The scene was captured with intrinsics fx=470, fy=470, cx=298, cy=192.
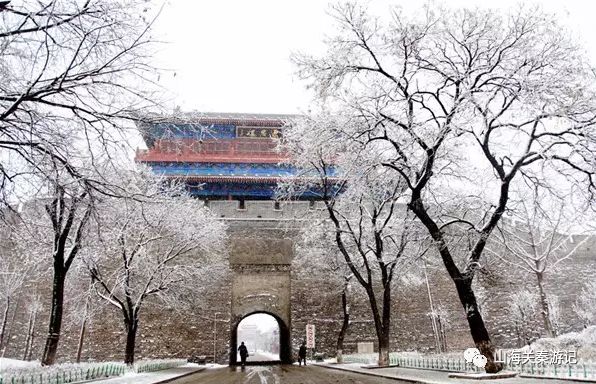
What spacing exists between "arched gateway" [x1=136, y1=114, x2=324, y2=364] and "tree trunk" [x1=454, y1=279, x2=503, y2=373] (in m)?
10.4

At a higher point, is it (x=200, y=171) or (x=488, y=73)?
(x=200, y=171)

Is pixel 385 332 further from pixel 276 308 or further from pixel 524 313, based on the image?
pixel 524 313

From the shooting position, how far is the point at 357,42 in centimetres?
891

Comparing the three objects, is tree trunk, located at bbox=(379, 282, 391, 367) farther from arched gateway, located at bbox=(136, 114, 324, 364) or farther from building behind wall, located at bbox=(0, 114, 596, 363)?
building behind wall, located at bbox=(0, 114, 596, 363)

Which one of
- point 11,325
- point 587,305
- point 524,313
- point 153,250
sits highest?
point 153,250

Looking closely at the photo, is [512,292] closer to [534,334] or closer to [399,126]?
[534,334]

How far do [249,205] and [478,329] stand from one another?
53.2 feet

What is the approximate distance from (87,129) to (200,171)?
21164 mm

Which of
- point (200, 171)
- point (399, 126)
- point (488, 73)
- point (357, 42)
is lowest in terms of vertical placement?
point (399, 126)

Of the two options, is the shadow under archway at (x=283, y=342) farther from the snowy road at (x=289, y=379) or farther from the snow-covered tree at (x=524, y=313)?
the snow-covered tree at (x=524, y=313)

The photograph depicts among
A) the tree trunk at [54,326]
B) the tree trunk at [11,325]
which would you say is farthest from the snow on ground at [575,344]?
the tree trunk at [11,325]

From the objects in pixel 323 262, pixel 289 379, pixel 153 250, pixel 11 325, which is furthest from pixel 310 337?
pixel 11 325

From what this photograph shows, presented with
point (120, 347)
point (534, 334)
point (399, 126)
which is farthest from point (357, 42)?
point (534, 334)

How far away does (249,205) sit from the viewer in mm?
23578
